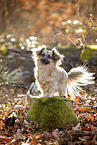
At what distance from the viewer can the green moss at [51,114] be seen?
3611 mm

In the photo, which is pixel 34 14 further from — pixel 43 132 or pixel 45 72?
pixel 43 132

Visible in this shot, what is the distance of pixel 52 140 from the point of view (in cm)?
326

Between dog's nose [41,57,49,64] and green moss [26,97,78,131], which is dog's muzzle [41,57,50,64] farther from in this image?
green moss [26,97,78,131]

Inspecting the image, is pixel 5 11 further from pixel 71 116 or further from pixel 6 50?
pixel 71 116

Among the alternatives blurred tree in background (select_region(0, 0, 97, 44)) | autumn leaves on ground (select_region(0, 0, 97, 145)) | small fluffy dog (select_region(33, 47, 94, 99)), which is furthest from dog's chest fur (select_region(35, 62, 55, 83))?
blurred tree in background (select_region(0, 0, 97, 44))

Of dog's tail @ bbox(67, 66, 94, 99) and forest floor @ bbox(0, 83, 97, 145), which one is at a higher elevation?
dog's tail @ bbox(67, 66, 94, 99)

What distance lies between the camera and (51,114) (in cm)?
367

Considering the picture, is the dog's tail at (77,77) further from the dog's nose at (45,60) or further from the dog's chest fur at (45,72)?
the dog's nose at (45,60)

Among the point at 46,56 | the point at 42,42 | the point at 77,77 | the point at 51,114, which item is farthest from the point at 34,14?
the point at 51,114

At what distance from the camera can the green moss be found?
3611mm


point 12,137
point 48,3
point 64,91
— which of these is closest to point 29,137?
point 12,137

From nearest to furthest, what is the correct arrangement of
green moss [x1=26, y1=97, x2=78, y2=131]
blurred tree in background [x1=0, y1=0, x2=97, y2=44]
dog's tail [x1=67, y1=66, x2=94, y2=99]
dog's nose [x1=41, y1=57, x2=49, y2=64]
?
green moss [x1=26, y1=97, x2=78, y2=131]
dog's nose [x1=41, y1=57, x2=49, y2=64]
dog's tail [x1=67, y1=66, x2=94, y2=99]
blurred tree in background [x1=0, y1=0, x2=97, y2=44]

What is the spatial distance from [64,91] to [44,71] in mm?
638

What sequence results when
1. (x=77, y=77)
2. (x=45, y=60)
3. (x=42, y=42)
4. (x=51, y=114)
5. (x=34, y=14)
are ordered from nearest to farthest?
(x=51, y=114)
(x=45, y=60)
(x=77, y=77)
(x=42, y=42)
(x=34, y=14)
